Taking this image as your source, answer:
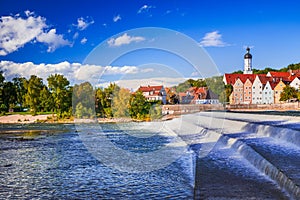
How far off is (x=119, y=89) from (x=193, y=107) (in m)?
24.8

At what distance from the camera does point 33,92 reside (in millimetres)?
54312

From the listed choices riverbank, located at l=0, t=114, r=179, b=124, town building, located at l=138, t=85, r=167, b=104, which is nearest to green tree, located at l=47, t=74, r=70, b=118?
riverbank, located at l=0, t=114, r=179, b=124

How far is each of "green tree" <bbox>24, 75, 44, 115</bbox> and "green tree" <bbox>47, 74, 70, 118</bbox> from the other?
3.25 metres

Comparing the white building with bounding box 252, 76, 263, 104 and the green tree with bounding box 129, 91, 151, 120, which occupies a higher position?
the white building with bounding box 252, 76, 263, 104

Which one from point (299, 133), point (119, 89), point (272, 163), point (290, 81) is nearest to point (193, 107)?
point (119, 89)

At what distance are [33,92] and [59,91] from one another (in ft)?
23.6

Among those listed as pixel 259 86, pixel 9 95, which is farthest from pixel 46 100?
pixel 259 86

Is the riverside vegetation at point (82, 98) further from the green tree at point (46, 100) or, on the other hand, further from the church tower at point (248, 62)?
the church tower at point (248, 62)

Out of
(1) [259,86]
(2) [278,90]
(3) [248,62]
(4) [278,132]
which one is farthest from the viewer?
(3) [248,62]

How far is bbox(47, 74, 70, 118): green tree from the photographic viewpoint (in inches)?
1912

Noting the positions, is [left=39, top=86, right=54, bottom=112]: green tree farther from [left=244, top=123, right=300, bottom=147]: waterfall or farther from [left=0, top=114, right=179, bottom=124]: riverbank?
[left=244, top=123, right=300, bottom=147]: waterfall

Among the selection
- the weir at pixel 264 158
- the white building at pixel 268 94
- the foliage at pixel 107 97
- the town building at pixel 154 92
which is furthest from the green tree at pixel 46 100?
the white building at pixel 268 94

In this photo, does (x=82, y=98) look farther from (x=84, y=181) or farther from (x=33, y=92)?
(x=84, y=181)

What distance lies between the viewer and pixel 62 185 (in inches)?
289
